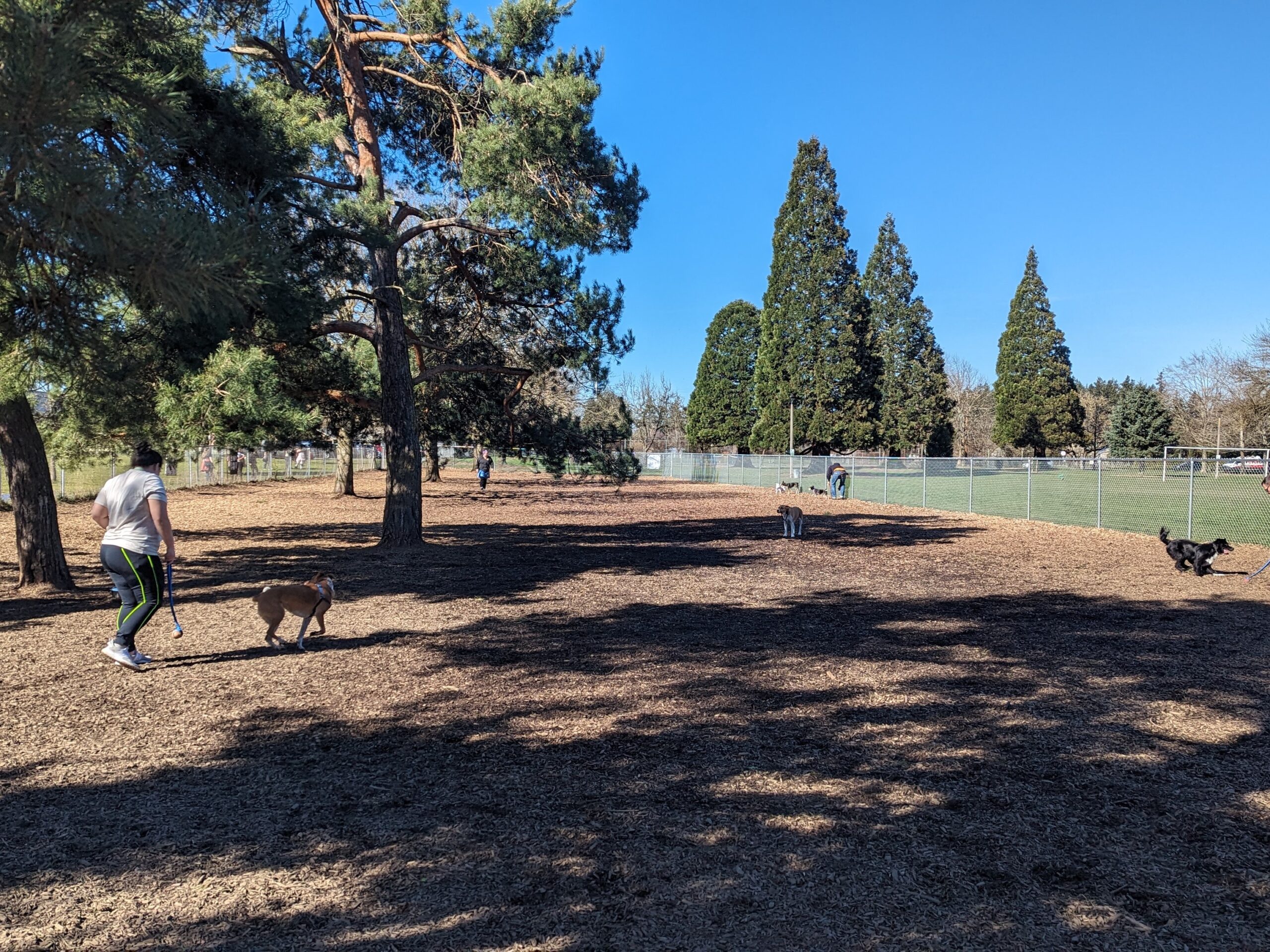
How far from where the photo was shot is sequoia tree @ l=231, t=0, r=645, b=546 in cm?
1088

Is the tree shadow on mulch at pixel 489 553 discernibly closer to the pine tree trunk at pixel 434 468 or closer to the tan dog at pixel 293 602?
the tan dog at pixel 293 602

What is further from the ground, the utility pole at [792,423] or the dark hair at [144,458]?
the utility pole at [792,423]

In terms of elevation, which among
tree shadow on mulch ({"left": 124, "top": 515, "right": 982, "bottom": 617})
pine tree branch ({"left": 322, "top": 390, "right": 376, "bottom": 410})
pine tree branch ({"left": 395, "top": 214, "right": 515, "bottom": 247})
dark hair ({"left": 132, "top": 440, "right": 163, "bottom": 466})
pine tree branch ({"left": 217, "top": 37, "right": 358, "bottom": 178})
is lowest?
tree shadow on mulch ({"left": 124, "top": 515, "right": 982, "bottom": 617})

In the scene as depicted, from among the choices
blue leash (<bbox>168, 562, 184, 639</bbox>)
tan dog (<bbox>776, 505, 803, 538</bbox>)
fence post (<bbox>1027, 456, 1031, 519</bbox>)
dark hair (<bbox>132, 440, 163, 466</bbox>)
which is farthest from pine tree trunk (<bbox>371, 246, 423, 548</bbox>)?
fence post (<bbox>1027, 456, 1031, 519</bbox>)

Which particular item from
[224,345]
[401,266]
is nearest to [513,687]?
[224,345]

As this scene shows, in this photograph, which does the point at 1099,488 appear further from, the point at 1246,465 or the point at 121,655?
the point at 121,655

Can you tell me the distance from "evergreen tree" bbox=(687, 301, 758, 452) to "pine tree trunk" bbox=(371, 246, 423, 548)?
145 ft

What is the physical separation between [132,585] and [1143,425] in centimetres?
5259

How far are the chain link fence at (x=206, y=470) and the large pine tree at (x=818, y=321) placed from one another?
77.1 ft

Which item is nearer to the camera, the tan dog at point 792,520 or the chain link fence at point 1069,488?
the tan dog at point 792,520

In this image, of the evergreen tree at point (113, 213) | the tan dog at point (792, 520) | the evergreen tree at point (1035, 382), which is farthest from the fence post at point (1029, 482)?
the evergreen tree at point (1035, 382)

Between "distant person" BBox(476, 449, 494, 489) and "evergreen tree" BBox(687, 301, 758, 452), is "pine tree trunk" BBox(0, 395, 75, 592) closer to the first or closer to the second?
"distant person" BBox(476, 449, 494, 489)

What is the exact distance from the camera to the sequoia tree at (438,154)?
35.7 ft

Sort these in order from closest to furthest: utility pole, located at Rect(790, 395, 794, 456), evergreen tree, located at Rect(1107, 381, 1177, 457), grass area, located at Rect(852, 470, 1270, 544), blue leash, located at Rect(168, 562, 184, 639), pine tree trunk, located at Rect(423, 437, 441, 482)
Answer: blue leash, located at Rect(168, 562, 184, 639) → grass area, located at Rect(852, 470, 1270, 544) → pine tree trunk, located at Rect(423, 437, 441, 482) → utility pole, located at Rect(790, 395, 794, 456) → evergreen tree, located at Rect(1107, 381, 1177, 457)
